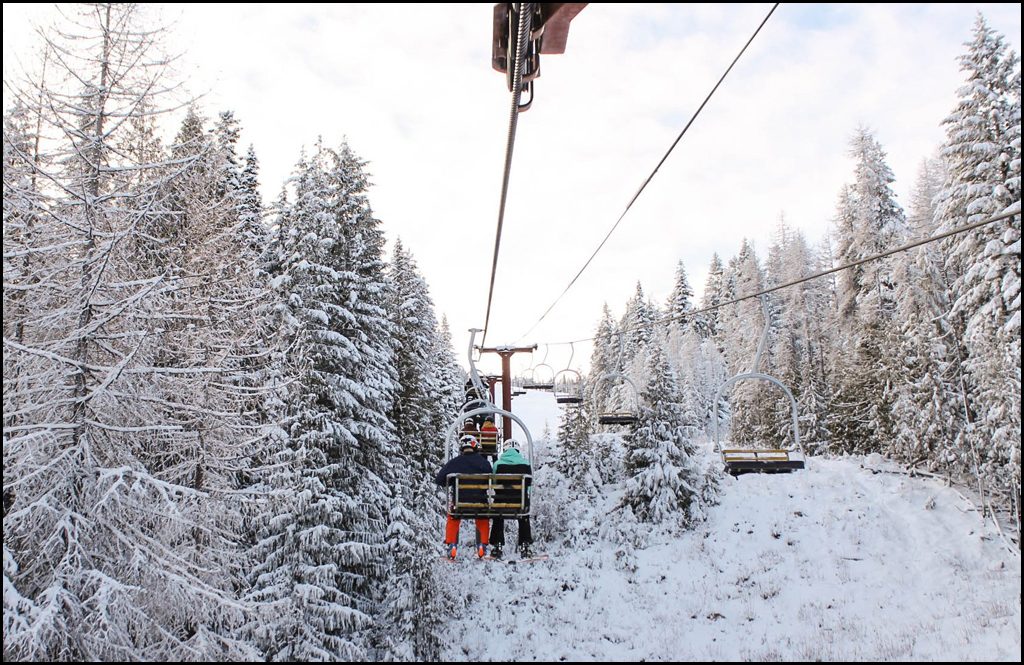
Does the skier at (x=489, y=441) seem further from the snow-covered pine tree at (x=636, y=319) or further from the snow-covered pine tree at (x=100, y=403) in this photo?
the snow-covered pine tree at (x=636, y=319)

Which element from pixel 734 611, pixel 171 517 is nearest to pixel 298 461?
pixel 171 517

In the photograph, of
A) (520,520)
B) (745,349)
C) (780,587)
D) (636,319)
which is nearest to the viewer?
(520,520)

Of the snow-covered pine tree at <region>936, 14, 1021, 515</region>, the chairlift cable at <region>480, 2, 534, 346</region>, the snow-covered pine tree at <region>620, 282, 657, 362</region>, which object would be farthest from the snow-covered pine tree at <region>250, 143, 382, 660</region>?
the snow-covered pine tree at <region>620, 282, 657, 362</region>

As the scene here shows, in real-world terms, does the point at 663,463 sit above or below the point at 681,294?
below

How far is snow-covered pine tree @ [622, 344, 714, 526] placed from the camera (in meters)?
25.3

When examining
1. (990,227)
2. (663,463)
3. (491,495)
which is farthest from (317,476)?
(990,227)

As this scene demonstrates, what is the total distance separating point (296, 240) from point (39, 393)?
10.7 meters

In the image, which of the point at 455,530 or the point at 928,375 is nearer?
the point at 455,530

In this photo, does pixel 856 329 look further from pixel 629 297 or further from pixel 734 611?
pixel 629 297

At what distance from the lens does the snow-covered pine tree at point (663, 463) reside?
25.3 metres

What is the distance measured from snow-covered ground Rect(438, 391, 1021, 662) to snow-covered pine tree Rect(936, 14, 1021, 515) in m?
3.72

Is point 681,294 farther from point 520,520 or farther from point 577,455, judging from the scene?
point 520,520

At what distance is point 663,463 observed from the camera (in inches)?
1006

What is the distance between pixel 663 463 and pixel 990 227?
1405cm
